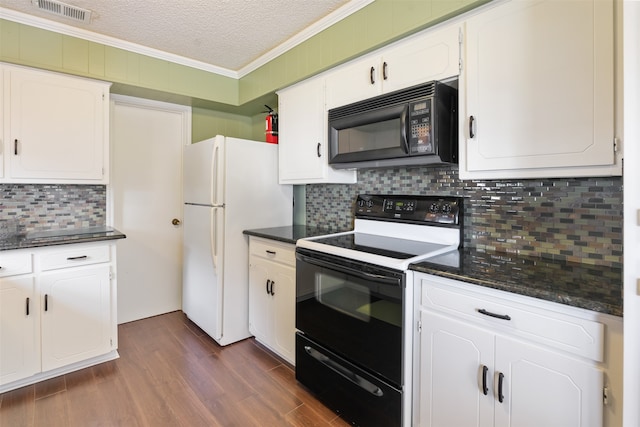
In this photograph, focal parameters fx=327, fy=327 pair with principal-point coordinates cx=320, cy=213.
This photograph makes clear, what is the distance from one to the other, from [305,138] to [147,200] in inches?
67.6

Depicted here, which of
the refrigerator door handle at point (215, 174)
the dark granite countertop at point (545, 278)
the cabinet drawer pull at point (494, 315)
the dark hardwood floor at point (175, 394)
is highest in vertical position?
the refrigerator door handle at point (215, 174)

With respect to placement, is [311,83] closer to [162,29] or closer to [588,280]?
[162,29]

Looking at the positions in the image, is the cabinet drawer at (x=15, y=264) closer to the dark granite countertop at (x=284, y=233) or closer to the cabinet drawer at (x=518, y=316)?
the dark granite countertop at (x=284, y=233)

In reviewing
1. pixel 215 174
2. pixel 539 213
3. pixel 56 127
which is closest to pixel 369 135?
pixel 539 213

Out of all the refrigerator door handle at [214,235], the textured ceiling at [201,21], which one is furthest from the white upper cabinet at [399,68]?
the refrigerator door handle at [214,235]

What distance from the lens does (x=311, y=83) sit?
2359 millimetres

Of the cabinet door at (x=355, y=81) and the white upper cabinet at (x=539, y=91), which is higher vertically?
the cabinet door at (x=355, y=81)

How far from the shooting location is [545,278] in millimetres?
1202

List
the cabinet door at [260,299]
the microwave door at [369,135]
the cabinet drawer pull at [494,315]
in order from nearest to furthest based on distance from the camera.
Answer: the cabinet drawer pull at [494,315] < the microwave door at [369,135] < the cabinet door at [260,299]

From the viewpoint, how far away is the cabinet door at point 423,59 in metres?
1.60

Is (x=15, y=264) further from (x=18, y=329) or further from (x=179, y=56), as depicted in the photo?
(x=179, y=56)

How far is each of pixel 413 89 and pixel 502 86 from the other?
0.41m

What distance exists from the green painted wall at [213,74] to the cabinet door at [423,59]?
6 centimetres

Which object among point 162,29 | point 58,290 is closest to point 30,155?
point 58,290
